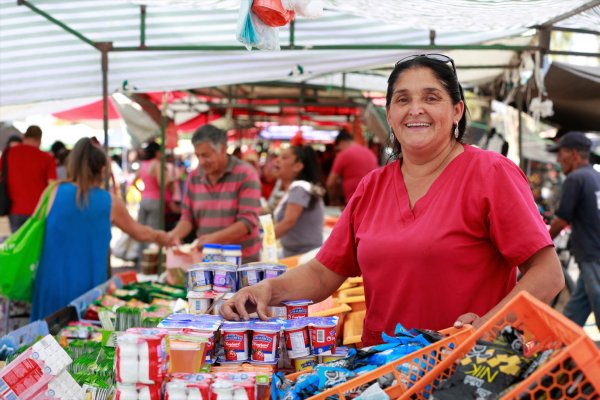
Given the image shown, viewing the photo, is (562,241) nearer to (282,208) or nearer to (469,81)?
(469,81)

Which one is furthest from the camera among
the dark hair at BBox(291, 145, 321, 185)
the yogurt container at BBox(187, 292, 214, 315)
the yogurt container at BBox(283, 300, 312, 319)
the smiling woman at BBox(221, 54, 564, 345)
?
the dark hair at BBox(291, 145, 321, 185)

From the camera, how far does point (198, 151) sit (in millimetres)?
5668

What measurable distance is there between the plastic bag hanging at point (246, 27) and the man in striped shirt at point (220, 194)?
259cm

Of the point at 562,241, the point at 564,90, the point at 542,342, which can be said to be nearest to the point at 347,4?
the point at 542,342

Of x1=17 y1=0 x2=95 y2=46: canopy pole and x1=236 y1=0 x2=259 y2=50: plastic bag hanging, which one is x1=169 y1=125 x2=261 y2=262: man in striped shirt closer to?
x1=17 y1=0 x2=95 y2=46: canopy pole

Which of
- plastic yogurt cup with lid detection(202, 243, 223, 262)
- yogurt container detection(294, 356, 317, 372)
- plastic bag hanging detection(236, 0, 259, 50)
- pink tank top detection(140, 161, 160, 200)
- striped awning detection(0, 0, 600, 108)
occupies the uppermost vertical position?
plastic bag hanging detection(236, 0, 259, 50)

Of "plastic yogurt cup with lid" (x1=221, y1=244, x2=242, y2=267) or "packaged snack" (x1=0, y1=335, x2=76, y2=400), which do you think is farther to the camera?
"plastic yogurt cup with lid" (x1=221, y1=244, x2=242, y2=267)

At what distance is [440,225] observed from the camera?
8.20 ft

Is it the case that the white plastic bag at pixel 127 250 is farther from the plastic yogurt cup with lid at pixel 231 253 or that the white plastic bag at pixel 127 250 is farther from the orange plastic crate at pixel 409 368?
the orange plastic crate at pixel 409 368

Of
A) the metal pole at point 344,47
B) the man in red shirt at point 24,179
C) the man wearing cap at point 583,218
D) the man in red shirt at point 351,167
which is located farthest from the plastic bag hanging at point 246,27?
the man in red shirt at point 351,167

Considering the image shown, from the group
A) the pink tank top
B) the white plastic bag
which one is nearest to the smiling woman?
the pink tank top

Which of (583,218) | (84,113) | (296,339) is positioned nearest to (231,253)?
(296,339)

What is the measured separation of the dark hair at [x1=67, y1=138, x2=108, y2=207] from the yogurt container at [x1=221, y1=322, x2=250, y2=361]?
3035 millimetres

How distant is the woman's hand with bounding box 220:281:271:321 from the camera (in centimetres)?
282
